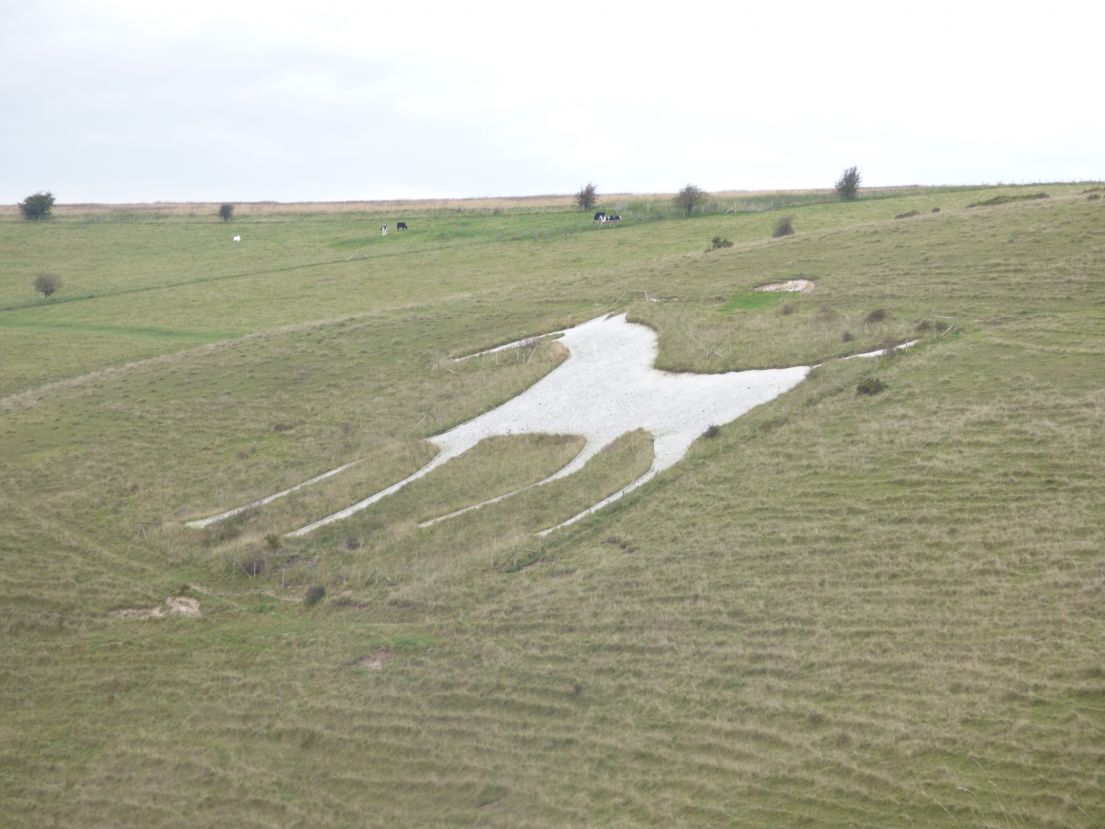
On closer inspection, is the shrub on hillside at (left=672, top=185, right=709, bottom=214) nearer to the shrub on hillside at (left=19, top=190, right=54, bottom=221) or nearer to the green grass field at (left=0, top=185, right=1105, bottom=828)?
the green grass field at (left=0, top=185, right=1105, bottom=828)

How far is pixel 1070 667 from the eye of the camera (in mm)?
21016

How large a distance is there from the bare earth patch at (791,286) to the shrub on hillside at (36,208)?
317ft

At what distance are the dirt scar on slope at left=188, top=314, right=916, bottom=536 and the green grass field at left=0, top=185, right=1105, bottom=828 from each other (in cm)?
82

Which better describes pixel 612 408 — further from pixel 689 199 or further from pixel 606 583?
pixel 689 199

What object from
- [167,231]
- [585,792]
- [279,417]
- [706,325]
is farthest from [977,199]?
[167,231]

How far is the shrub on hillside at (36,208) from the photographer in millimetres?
126188

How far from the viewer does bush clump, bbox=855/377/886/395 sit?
37.8m

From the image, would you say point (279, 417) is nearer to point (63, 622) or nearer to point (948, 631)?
point (63, 622)

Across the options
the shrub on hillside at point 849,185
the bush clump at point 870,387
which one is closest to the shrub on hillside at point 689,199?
the shrub on hillside at point 849,185

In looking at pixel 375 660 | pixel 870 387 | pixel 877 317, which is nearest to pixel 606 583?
pixel 375 660

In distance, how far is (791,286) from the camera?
2266 inches

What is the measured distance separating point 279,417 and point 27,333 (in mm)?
33457

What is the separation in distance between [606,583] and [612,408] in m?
15.6

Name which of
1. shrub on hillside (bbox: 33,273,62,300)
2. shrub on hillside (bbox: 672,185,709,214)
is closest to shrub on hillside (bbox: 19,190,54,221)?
shrub on hillside (bbox: 33,273,62,300)
